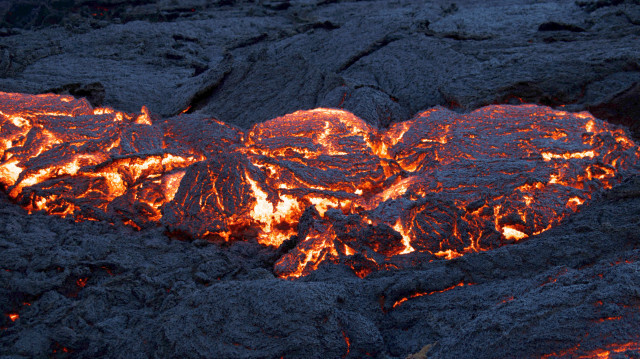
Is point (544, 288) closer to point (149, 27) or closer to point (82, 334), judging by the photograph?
point (82, 334)

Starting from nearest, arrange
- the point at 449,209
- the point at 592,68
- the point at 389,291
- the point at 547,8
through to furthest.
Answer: the point at 389,291
the point at 449,209
the point at 592,68
the point at 547,8

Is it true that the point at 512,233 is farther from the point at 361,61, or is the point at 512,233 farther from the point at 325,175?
the point at 361,61

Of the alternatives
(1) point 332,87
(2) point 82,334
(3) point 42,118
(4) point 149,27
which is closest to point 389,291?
(2) point 82,334

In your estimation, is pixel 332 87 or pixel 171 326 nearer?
pixel 171 326

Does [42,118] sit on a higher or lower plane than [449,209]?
higher

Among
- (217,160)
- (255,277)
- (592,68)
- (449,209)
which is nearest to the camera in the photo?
(255,277)

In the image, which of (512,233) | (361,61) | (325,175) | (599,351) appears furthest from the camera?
(361,61)

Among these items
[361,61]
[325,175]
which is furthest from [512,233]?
[361,61]

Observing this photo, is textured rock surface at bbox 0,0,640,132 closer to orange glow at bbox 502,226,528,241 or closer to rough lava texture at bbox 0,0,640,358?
rough lava texture at bbox 0,0,640,358
